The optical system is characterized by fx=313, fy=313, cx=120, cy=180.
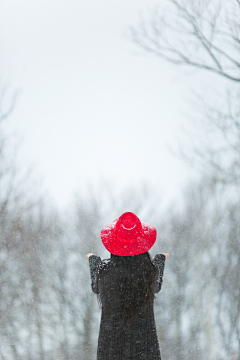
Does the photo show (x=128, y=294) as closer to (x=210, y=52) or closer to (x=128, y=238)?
(x=128, y=238)

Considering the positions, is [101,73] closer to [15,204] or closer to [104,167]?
[104,167]

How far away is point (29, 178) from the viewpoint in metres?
1.71

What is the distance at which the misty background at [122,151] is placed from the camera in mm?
1699

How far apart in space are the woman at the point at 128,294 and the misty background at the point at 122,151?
0.90 m

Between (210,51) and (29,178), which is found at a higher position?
(210,51)

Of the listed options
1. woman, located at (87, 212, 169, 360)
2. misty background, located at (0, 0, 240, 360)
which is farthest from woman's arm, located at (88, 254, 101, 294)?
misty background, located at (0, 0, 240, 360)

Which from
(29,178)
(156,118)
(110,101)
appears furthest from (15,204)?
(156,118)

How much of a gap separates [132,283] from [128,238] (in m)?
0.12

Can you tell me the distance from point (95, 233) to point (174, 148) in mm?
656

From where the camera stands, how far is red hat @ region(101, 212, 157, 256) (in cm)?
83

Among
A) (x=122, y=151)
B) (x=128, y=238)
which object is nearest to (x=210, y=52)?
(x=122, y=151)

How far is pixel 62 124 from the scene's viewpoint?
5.71 ft

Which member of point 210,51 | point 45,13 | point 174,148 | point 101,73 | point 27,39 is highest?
point 45,13

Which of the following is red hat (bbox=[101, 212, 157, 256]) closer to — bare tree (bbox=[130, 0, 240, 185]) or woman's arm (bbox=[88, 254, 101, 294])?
woman's arm (bbox=[88, 254, 101, 294])
